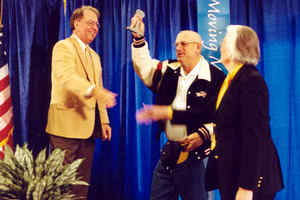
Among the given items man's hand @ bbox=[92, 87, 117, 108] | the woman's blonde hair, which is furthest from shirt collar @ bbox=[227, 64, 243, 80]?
man's hand @ bbox=[92, 87, 117, 108]

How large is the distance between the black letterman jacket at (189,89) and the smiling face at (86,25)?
54 cm

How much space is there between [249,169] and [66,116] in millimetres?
1422

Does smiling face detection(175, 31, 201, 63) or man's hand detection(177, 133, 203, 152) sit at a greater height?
smiling face detection(175, 31, 201, 63)

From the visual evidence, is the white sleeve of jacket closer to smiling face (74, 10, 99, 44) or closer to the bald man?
the bald man

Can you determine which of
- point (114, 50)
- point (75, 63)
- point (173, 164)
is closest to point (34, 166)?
point (173, 164)

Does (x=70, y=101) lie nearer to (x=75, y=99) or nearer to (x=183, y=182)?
(x=75, y=99)

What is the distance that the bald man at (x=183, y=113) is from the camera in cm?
194

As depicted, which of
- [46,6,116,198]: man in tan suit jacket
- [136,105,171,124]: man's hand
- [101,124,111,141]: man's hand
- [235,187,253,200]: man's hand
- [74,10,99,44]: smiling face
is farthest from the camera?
[101,124,111,141]: man's hand

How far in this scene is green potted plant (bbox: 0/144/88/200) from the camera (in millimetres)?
1266

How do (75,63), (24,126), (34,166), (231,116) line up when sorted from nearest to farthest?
(34,166) < (231,116) < (75,63) < (24,126)

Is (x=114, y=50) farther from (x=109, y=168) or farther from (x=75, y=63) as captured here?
(x=109, y=168)

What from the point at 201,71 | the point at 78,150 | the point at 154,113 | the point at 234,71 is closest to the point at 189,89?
the point at 201,71

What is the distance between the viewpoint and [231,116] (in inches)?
59.4

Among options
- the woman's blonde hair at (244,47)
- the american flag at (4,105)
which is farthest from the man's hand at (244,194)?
the american flag at (4,105)
